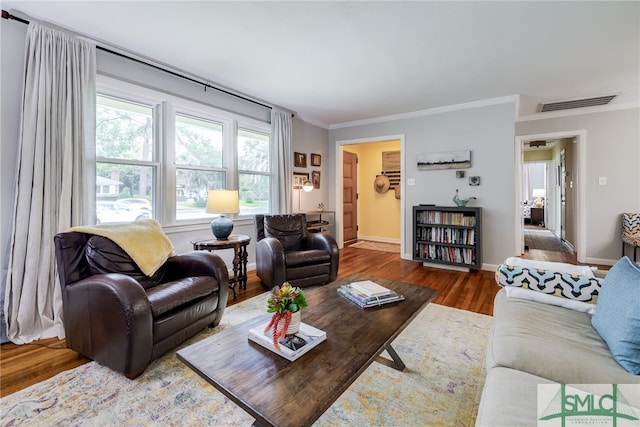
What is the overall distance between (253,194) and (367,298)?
2948mm

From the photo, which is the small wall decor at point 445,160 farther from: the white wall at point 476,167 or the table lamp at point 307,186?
the table lamp at point 307,186

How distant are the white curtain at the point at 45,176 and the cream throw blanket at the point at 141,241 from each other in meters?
0.47

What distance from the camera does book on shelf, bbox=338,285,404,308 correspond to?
1736mm

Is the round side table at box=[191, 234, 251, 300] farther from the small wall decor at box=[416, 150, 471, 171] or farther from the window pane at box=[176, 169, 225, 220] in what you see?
the small wall decor at box=[416, 150, 471, 171]

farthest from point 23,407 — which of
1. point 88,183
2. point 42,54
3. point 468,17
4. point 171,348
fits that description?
point 468,17

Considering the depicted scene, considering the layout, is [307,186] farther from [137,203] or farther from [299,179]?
[137,203]

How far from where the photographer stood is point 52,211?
2293mm

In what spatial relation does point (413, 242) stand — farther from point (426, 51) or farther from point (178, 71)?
point (178, 71)

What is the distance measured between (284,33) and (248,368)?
95.4 inches

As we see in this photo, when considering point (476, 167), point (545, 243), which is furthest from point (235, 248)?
point (545, 243)

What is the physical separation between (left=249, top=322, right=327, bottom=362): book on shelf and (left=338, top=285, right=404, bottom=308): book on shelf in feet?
1.40

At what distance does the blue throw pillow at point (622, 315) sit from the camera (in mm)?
1073

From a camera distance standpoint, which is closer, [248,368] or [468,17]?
[248,368]

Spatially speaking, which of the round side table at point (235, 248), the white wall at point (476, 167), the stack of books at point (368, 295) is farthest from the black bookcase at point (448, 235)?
the stack of books at point (368, 295)
